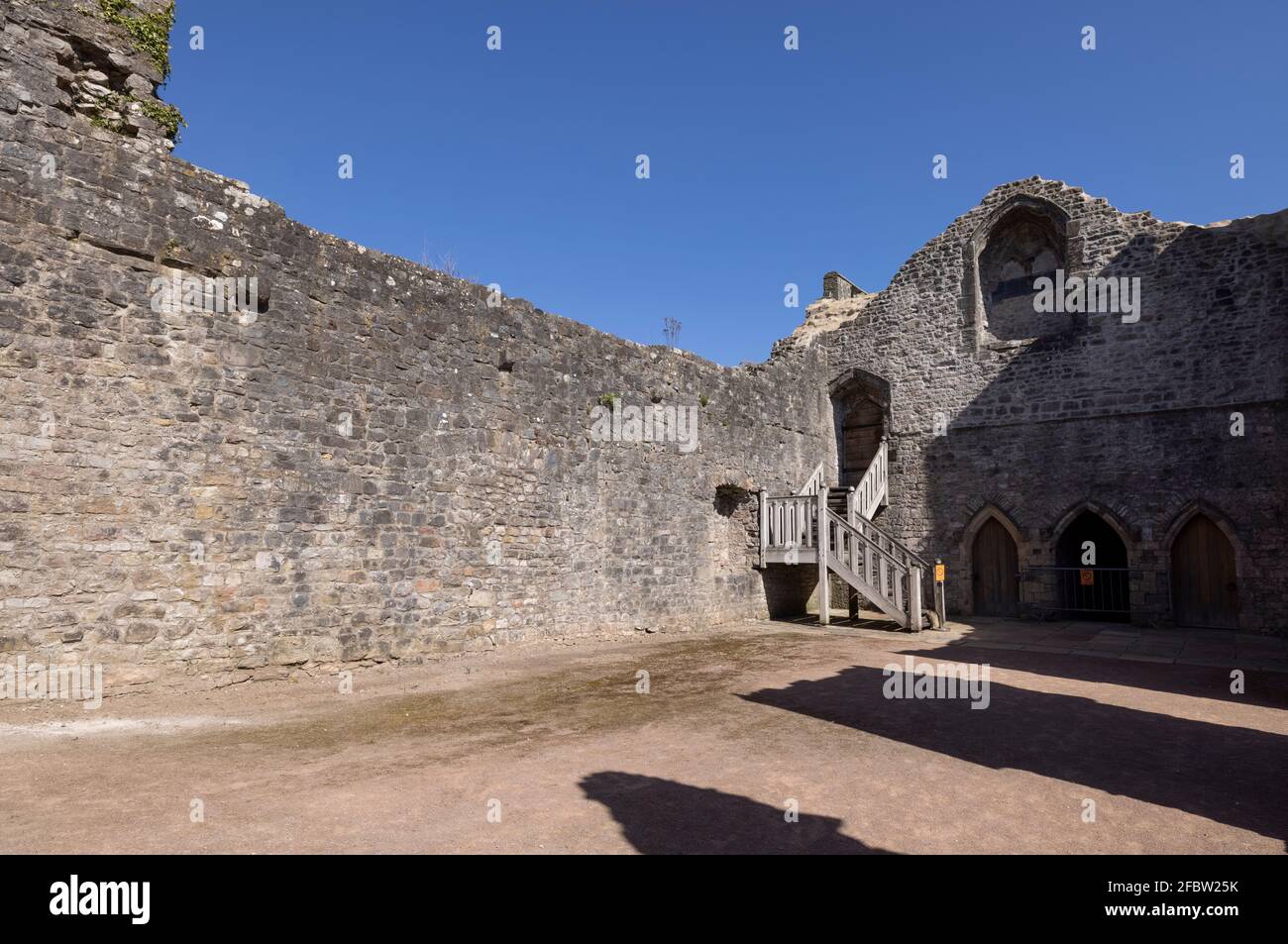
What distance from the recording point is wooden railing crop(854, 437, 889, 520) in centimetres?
1608

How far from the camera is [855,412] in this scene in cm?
1789

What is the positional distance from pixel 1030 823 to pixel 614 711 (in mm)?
3547

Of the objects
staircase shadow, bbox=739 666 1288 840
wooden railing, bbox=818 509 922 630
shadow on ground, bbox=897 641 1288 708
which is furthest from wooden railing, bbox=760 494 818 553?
staircase shadow, bbox=739 666 1288 840

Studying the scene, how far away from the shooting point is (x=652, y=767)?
484 cm

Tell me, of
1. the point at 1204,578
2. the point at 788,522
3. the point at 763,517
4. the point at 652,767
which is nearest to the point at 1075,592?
the point at 1204,578

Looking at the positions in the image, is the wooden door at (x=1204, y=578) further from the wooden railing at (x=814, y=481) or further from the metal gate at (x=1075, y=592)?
the wooden railing at (x=814, y=481)

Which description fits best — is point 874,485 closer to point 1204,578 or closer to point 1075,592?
point 1075,592

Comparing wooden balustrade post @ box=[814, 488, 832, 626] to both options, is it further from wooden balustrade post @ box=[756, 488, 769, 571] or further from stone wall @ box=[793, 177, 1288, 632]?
stone wall @ box=[793, 177, 1288, 632]

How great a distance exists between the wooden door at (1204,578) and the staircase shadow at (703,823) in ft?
42.7

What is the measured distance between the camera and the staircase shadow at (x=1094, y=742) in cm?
430

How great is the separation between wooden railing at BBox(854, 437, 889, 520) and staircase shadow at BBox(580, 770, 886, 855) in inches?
482

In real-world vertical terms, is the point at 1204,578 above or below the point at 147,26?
below

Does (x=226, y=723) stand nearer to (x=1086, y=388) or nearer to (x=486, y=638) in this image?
(x=486, y=638)

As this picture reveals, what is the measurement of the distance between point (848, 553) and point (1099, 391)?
5888mm
